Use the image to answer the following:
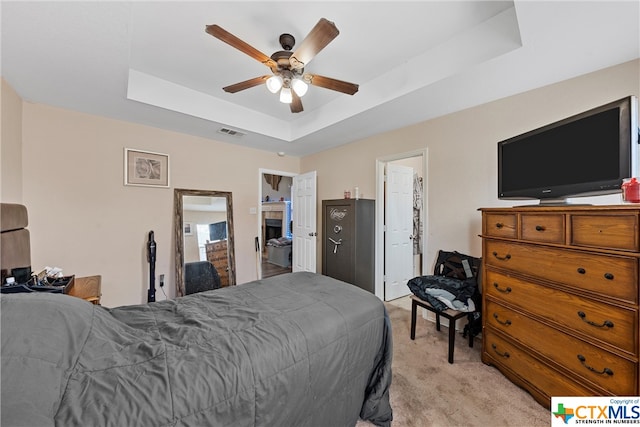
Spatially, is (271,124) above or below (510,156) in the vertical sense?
above

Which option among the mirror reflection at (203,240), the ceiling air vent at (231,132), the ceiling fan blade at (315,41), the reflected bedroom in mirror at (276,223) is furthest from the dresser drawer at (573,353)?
the reflected bedroom in mirror at (276,223)

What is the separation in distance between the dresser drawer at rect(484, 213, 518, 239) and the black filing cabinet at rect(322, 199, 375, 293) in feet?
5.24

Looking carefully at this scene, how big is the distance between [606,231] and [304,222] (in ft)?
11.7

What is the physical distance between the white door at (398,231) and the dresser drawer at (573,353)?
5.93 ft

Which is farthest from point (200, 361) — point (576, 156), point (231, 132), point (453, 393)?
point (231, 132)

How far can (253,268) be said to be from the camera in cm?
411

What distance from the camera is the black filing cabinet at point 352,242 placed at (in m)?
3.33

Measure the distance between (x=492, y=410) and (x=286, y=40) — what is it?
9.95ft

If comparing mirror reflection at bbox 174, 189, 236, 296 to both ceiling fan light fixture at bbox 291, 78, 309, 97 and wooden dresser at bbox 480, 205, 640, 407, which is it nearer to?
ceiling fan light fixture at bbox 291, 78, 309, 97

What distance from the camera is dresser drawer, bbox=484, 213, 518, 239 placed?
1.79 m

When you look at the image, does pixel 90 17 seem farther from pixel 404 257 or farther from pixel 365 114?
pixel 404 257

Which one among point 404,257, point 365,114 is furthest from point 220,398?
point 404,257

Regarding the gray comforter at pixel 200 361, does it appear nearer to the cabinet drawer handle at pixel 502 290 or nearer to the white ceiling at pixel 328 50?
the cabinet drawer handle at pixel 502 290

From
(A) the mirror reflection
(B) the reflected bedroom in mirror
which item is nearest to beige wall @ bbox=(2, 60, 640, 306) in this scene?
(A) the mirror reflection
